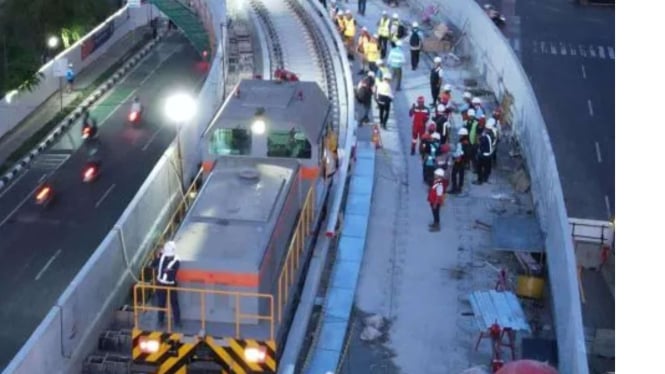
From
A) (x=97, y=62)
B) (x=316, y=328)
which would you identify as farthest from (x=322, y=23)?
(x=316, y=328)

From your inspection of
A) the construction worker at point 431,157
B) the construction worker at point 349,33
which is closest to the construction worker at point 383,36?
the construction worker at point 349,33

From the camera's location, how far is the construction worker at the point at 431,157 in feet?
75.1

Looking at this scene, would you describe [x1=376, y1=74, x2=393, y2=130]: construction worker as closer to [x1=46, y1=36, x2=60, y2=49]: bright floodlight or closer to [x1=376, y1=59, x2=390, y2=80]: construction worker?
[x1=376, y1=59, x2=390, y2=80]: construction worker

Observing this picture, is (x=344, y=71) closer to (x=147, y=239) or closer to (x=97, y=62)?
(x=147, y=239)

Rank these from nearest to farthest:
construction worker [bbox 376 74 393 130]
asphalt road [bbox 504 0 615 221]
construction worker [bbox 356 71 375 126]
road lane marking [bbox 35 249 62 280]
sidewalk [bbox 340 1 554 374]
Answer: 1. sidewalk [bbox 340 1 554 374]
2. road lane marking [bbox 35 249 62 280]
3. asphalt road [bbox 504 0 615 221]
4. construction worker [bbox 376 74 393 130]
5. construction worker [bbox 356 71 375 126]

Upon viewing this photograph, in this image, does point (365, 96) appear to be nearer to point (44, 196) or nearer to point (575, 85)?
point (575, 85)

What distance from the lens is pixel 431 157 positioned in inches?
902

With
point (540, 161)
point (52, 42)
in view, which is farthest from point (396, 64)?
point (52, 42)

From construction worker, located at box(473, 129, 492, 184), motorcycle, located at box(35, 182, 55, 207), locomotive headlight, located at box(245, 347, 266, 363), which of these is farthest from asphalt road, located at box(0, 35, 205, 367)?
construction worker, located at box(473, 129, 492, 184)

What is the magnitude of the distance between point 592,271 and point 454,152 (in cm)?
435

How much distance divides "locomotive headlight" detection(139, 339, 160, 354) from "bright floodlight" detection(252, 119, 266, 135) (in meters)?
4.38

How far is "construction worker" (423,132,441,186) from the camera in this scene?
2289 centimetres

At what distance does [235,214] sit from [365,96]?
38.1 ft

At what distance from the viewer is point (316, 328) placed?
17.5 m
